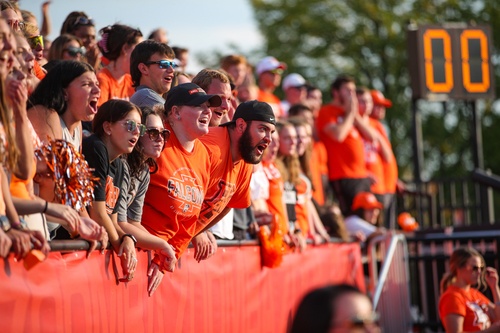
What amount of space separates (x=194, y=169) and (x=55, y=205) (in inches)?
86.6

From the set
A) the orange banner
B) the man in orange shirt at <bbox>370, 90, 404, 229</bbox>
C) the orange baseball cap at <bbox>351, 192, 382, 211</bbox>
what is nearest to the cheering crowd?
the orange banner

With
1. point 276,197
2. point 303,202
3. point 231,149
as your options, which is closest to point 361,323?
point 231,149

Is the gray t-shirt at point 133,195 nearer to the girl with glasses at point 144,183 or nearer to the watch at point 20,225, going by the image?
the girl with glasses at point 144,183

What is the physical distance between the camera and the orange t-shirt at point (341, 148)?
47.4ft

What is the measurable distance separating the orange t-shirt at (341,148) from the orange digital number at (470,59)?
10.2 ft

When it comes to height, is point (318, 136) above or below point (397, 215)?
above

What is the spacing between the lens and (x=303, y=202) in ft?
37.8

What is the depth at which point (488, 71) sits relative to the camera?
17109mm

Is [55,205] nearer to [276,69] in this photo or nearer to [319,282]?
[319,282]

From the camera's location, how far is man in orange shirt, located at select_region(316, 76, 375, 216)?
14.3 meters

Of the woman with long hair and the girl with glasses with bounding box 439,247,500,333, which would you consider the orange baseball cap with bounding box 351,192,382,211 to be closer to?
the girl with glasses with bounding box 439,247,500,333

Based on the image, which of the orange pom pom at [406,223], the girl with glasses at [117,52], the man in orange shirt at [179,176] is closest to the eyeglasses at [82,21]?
the girl with glasses at [117,52]

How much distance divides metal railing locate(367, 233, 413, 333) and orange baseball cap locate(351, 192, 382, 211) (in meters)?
0.49

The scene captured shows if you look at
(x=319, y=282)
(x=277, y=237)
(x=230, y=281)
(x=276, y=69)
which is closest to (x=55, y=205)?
(x=230, y=281)
